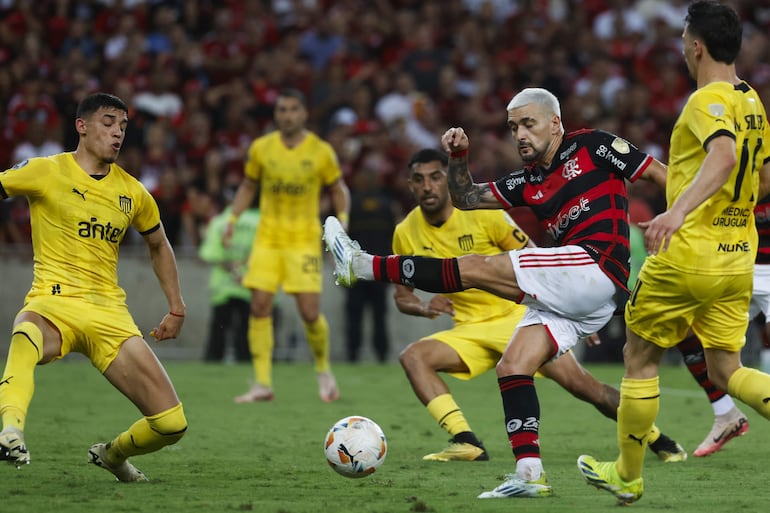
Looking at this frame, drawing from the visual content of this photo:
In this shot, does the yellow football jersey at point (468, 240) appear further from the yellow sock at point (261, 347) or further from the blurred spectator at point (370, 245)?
the blurred spectator at point (370, 245)

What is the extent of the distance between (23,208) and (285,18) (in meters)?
6.45

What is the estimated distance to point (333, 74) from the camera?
768 inches

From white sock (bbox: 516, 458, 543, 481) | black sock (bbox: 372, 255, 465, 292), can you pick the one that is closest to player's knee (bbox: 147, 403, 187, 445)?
black sock (bbox: 372, 255, 465, 292)

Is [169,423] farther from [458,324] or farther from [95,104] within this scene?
[458,324]

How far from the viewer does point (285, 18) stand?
21500 millimetres

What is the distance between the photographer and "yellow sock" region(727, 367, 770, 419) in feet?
22.1

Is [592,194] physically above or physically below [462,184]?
below

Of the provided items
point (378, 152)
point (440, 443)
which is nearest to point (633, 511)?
point (440, 443)

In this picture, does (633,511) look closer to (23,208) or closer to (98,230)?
(98,230)

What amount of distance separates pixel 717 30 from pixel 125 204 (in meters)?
3.47

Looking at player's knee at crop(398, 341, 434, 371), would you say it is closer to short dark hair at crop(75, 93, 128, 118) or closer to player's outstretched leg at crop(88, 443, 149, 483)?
player's outstretched leg at crop(88, 443, 149, 483)

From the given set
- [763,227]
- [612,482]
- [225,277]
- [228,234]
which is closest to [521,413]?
[612,482]

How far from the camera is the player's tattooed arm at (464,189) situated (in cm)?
726

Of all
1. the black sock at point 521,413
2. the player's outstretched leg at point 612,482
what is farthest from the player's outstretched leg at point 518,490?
the player's outstretched leg at point 612,482
